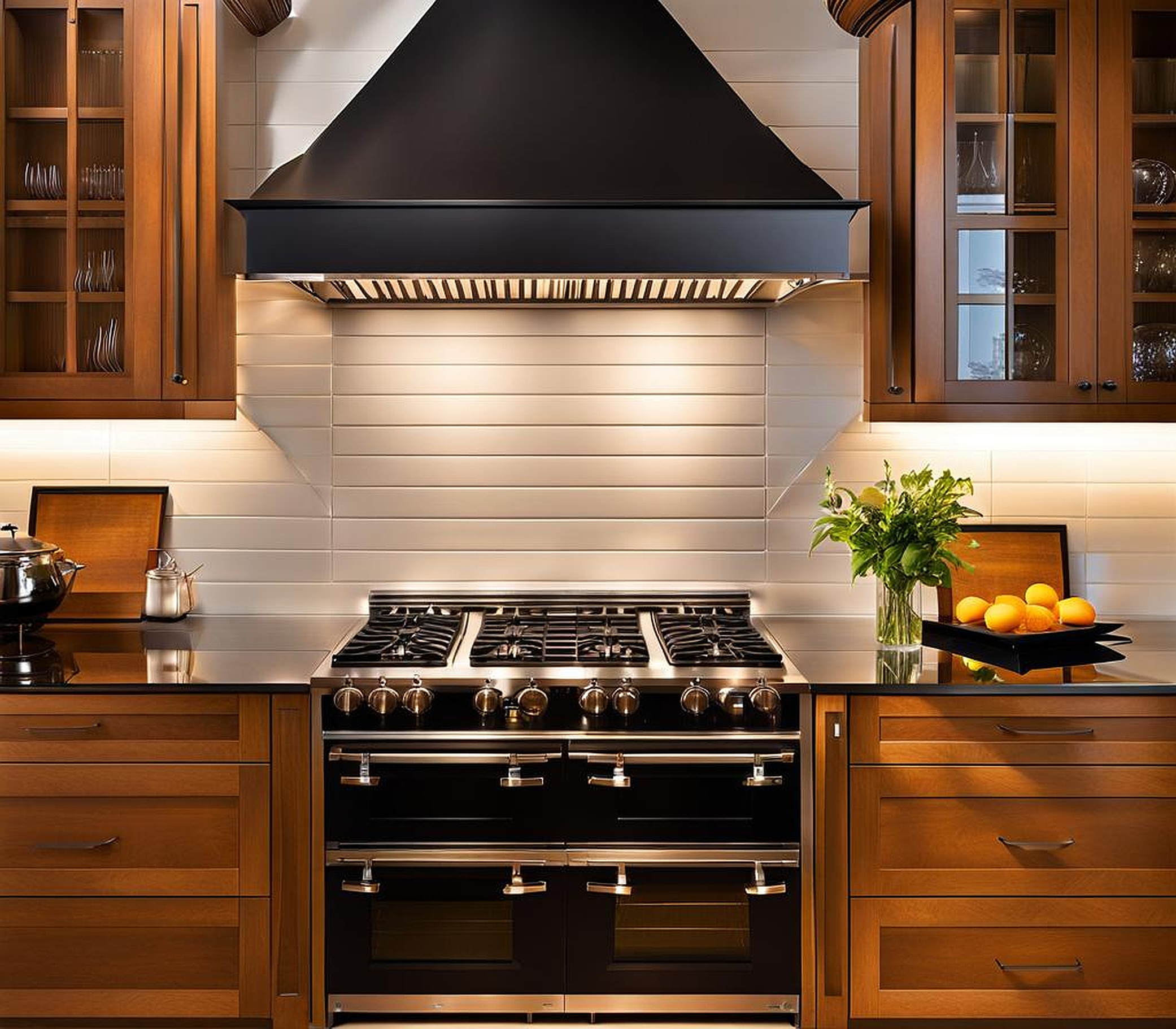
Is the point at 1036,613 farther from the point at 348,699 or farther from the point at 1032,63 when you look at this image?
the point at 348,699

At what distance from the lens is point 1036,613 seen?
2328 mm

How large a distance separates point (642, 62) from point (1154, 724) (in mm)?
1808

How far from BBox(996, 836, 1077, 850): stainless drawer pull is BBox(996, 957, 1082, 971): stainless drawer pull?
234 millimetres

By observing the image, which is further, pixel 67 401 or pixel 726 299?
pixel 726 299

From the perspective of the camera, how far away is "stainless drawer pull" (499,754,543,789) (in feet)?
6.73

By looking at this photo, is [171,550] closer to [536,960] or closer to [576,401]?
[576,401]

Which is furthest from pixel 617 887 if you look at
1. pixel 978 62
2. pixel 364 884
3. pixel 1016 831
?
pixel 978 62

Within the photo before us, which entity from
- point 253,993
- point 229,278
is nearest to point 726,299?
point 229,278

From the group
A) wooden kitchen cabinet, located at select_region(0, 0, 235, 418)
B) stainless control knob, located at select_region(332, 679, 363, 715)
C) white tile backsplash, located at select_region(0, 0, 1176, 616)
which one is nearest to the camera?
stainless control knob, located at select_region(332, 679, 363, 715)

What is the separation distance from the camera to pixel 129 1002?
209 centimetres

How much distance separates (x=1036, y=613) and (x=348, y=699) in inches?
60.0

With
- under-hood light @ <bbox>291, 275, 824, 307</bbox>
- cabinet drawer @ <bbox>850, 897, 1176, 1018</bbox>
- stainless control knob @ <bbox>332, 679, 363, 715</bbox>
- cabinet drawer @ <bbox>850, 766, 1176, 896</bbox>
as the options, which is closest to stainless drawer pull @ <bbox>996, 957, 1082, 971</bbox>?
cabinet drawer @ <bbox>850, 897, 1176, 1018</bbox>

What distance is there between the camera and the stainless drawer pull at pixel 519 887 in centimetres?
207

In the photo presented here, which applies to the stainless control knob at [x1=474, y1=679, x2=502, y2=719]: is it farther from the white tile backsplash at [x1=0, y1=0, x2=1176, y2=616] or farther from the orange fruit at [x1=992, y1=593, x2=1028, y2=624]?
the orange fruit at [x1=992, y1=593, x2=1028, y2=624]
